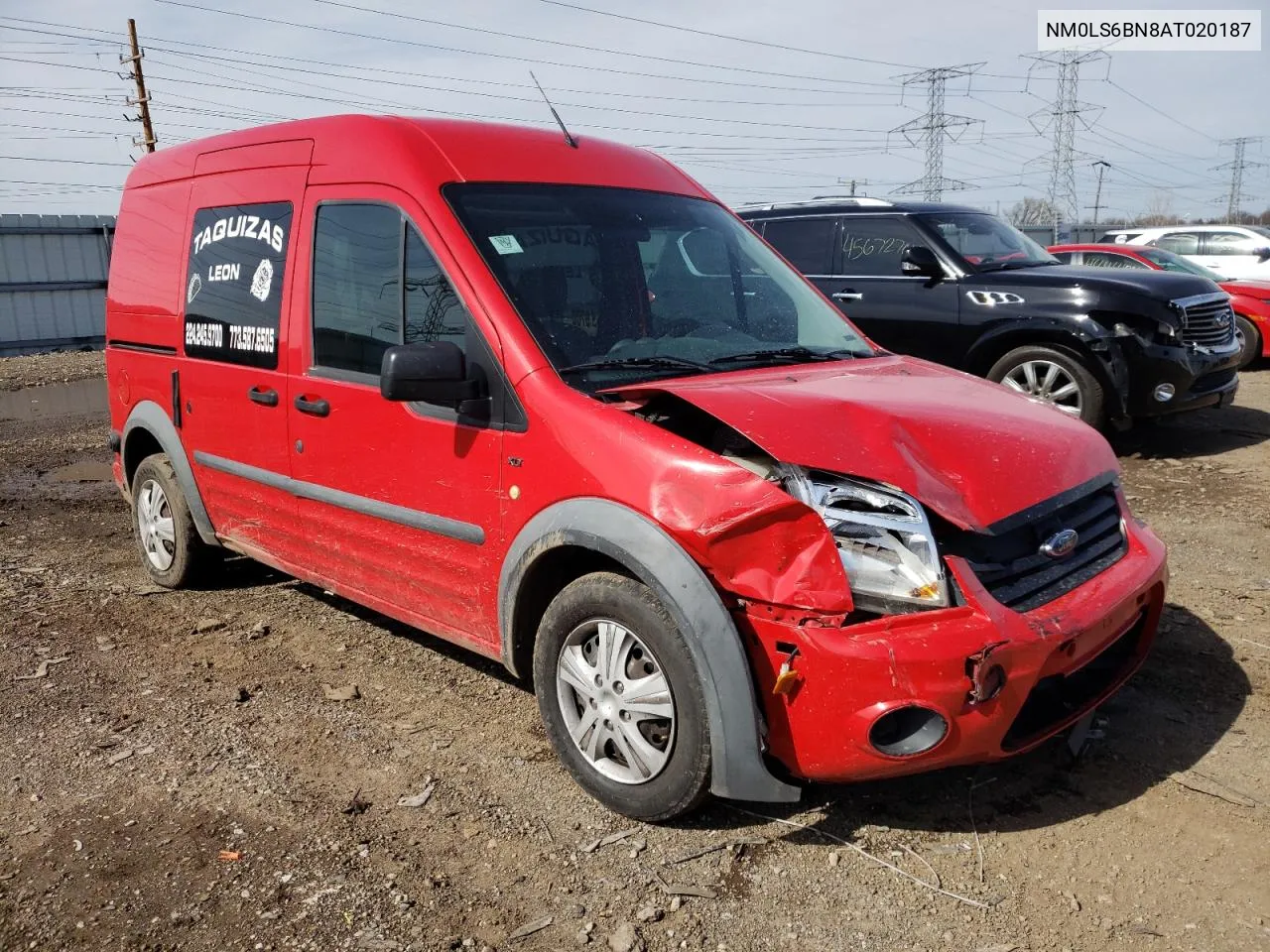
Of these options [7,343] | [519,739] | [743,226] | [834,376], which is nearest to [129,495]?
[519,739]

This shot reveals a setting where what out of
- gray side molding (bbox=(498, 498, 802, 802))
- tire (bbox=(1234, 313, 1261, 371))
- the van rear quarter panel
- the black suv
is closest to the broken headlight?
gray side molding (bbox=(498, 498, 802, 802))

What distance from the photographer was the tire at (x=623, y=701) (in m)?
2.90

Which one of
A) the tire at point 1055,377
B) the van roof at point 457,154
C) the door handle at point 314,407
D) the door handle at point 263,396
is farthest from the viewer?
the tire at point 1055,377

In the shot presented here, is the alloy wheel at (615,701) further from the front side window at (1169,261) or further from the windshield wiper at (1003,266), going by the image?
the front side window at (1169,261)

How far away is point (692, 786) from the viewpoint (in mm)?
2945

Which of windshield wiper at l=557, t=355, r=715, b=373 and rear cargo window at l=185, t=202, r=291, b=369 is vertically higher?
rear cargo window at l=185, t=202, r=291, b=369

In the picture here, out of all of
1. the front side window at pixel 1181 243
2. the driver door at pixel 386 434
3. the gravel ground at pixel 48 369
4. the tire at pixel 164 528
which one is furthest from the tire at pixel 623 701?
the front side window at pixel 1181 243

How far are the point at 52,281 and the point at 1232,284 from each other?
63.6ft

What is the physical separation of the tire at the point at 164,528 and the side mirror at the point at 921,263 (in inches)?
217

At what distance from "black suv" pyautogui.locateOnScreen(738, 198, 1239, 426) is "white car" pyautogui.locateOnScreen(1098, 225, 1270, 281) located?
6963mm

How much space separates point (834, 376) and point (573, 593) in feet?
3.76

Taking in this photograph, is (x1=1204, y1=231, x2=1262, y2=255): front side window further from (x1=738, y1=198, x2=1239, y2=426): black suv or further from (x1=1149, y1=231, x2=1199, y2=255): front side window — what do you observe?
(x1=738, y1=198, x2=1239, y2=426): black suv

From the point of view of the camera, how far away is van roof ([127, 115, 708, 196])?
150 inches

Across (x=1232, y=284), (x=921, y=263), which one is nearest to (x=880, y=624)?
(x=921, y=263)
